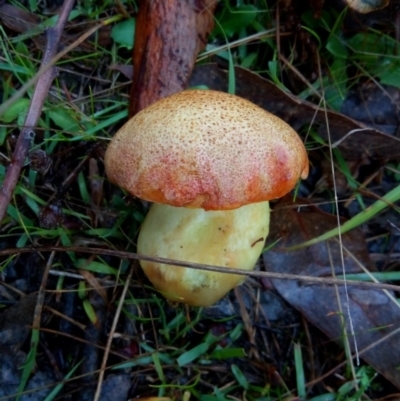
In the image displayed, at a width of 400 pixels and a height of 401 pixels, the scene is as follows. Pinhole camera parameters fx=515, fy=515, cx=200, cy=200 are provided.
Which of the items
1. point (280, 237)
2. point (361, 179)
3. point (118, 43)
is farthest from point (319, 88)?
point (118, 43)

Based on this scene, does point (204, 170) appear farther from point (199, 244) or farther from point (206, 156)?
point (199, 244)

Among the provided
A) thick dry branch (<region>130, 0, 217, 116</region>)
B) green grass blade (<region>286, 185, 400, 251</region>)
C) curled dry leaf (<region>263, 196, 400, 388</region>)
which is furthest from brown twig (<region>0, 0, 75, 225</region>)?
green grass blade (<region>286, 185, 400, 251</region>)

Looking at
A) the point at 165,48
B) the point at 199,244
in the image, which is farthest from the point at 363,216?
the point at 165,48

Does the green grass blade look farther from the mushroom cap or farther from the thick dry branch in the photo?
the thick dry branch

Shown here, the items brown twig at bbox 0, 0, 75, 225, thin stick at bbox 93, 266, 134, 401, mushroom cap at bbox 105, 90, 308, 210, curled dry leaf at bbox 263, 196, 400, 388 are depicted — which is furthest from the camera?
curled dry leaf at bbox 263, 196, 400, 388

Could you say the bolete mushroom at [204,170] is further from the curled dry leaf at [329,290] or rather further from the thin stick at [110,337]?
the curled dry leaf at [329,290]

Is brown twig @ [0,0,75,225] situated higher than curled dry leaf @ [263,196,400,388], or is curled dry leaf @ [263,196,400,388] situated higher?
brown twig @ [0,0,75,225]

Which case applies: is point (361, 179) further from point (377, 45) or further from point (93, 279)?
point (93, 279)
